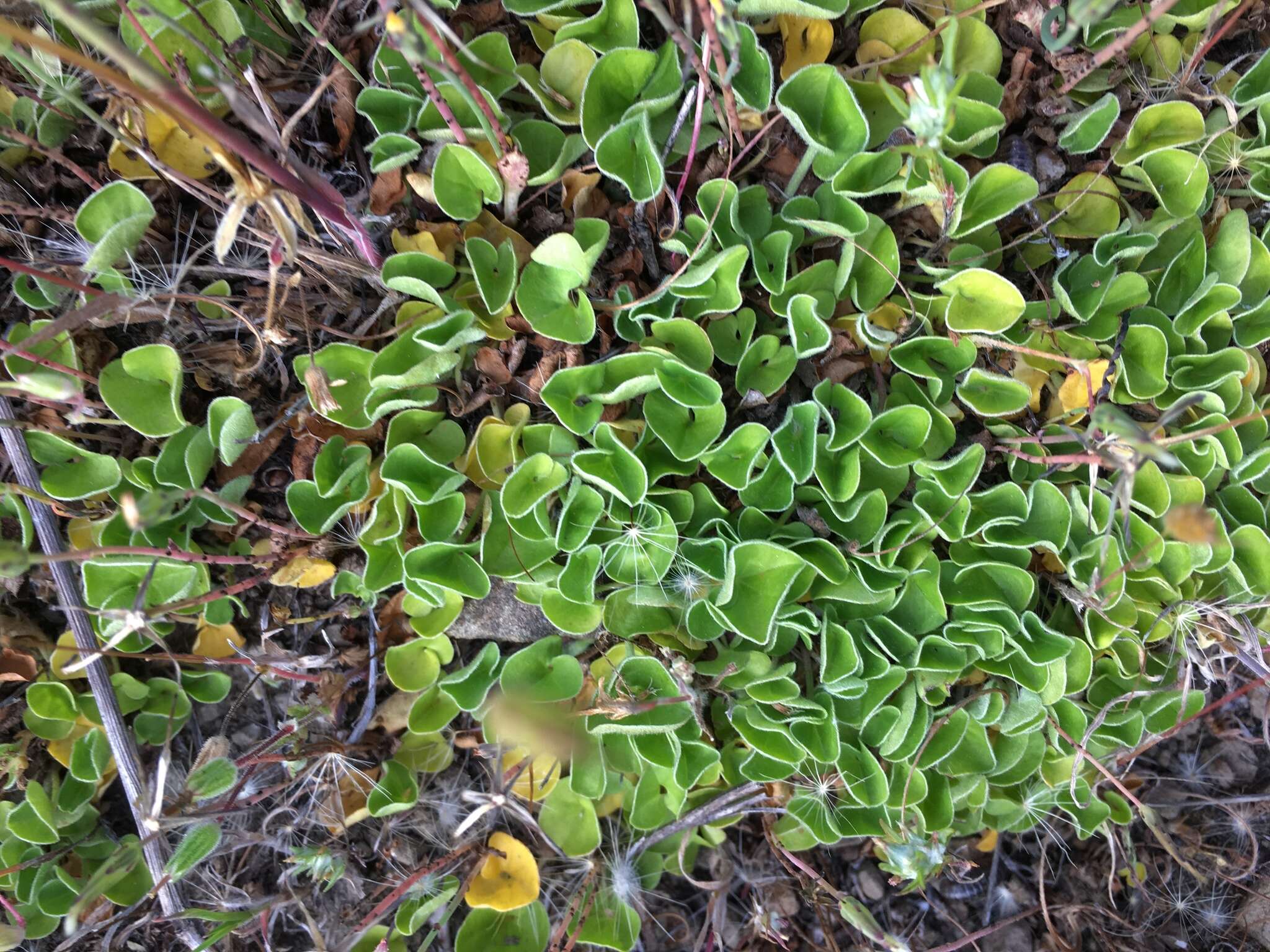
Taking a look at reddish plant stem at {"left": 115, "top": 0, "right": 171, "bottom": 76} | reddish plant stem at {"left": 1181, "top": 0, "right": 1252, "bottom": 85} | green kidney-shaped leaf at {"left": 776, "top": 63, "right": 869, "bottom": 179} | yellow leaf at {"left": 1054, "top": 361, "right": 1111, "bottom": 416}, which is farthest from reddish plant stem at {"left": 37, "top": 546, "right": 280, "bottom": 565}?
reddish plant stem at {"left": 1181, "top": 0, "right": 1252, "bottom": 85}

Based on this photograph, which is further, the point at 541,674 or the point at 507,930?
the point at 507,930

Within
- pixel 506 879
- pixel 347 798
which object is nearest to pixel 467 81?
pixel 347 798

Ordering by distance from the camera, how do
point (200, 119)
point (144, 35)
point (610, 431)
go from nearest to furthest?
point (200, 119) → point (144, 35) → point (610, 431)

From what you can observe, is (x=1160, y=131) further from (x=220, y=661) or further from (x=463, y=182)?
(x=220, y=661)

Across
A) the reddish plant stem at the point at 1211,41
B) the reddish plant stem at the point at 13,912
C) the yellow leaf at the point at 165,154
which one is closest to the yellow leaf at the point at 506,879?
the reddish plant stem at the point at 13,912

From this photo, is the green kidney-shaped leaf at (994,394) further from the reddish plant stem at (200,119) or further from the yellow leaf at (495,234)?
the reddish plant stem at (200,119)

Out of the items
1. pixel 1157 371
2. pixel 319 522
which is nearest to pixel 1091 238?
pixel 1157 371
